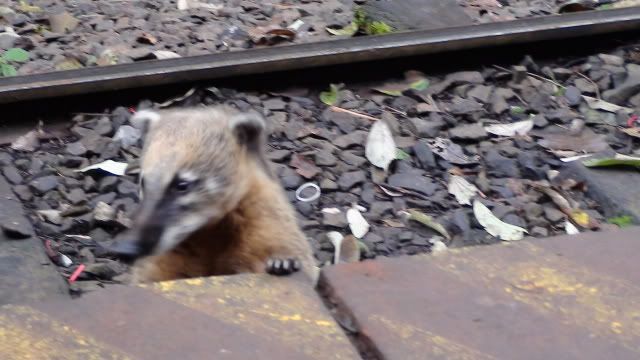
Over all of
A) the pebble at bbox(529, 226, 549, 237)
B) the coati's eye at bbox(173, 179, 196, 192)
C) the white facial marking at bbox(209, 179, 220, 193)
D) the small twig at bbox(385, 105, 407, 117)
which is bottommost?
the pebble at bbox(529, 226, 549, 237)

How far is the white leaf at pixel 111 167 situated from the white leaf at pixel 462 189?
141cm

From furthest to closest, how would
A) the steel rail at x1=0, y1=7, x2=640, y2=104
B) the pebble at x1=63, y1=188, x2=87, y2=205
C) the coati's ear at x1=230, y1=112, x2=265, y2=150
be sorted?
the steel rail at x1=0, y1=7, x2=640, y2=104 < the pebble at x1=63, y1=188, x2=87, y2=205 < the coati's ear at x1=230, y1=112, x2=265, y2=150

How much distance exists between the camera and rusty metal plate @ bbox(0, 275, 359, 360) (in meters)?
2.14

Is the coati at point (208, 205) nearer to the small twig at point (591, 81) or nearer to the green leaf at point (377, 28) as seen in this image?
the green leaf at point (377, 28)

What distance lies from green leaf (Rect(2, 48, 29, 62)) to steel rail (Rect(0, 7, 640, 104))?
0.59 m

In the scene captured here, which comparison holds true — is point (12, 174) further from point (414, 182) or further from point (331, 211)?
point (414, 182)

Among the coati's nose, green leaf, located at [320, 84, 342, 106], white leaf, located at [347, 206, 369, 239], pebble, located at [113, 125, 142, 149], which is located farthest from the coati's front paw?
green leaf, located at [320, 84, 342, 106]

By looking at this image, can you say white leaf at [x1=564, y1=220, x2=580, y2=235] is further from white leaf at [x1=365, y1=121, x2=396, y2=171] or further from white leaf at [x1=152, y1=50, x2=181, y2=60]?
white leaf at [x1=152, y1=50, x2=181, y2=60]

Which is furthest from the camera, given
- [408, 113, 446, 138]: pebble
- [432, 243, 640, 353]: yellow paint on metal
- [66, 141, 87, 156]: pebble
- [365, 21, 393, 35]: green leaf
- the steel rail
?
[365, 21, 393, 35]: green leaf

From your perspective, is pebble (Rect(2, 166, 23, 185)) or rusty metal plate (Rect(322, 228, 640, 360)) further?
pebble (Rect(2, 166, 23, 185))

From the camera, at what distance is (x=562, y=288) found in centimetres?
241

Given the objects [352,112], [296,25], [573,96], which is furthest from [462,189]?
[296,25]

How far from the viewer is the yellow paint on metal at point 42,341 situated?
2113mm

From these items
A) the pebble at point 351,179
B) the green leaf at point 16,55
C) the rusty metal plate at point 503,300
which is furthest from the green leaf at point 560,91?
the rusty metal plate at point 503,300
